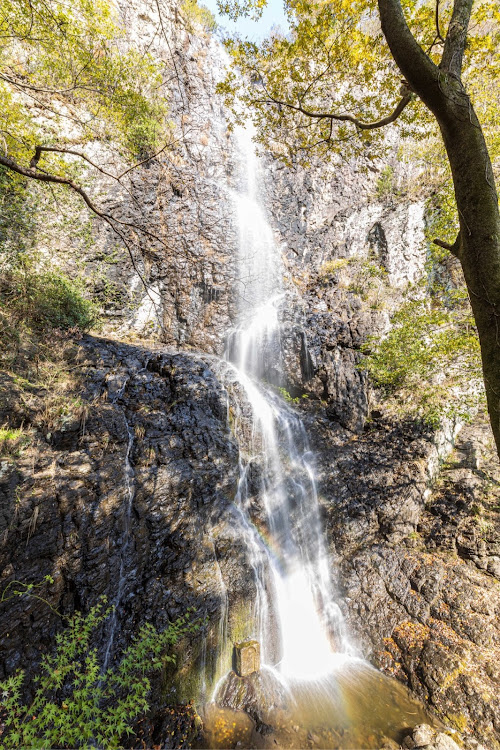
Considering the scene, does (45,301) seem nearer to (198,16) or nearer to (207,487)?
(207,487)

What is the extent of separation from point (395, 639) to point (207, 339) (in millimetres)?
9579

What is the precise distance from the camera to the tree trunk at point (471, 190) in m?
1.91

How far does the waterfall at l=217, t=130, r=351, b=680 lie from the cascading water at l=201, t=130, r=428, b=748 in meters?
0.02

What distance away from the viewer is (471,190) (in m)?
2.09

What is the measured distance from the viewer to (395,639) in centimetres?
561

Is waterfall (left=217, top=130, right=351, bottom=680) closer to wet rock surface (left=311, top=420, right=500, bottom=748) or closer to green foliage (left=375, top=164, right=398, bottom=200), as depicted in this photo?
wet rock surface (left=311, top=420, right=500, bottom=748)

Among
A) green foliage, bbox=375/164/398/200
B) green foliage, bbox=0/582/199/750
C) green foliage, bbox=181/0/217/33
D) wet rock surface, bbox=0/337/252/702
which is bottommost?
green foliage, bbox=0/582/199/750

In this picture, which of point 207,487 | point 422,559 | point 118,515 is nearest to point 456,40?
point 207,487

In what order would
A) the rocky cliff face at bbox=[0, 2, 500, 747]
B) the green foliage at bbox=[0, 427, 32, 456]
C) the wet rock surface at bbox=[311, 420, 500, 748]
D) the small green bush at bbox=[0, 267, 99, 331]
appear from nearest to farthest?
1. the rocky cliff face at bbox=[0, 2, 500, 747]
2. the green foliage at bbox=[0, 427, 32, 456]
3. the wet rock surface at bbox=[311, 420, 500, 748]
4. the small green bush at bbox=[0, 267, 99, 331]

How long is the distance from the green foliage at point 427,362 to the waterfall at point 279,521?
3.14 m

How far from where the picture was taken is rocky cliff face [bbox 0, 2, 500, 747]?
4.38 m

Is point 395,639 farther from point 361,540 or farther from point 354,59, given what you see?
point 354,59

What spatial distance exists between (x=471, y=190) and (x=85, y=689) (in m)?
5.55

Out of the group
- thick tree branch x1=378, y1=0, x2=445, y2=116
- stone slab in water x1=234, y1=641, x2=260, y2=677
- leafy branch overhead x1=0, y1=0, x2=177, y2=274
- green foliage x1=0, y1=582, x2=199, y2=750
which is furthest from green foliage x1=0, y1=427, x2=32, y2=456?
thick tree branch x1=378, y1=0, x2=445, y2=116
